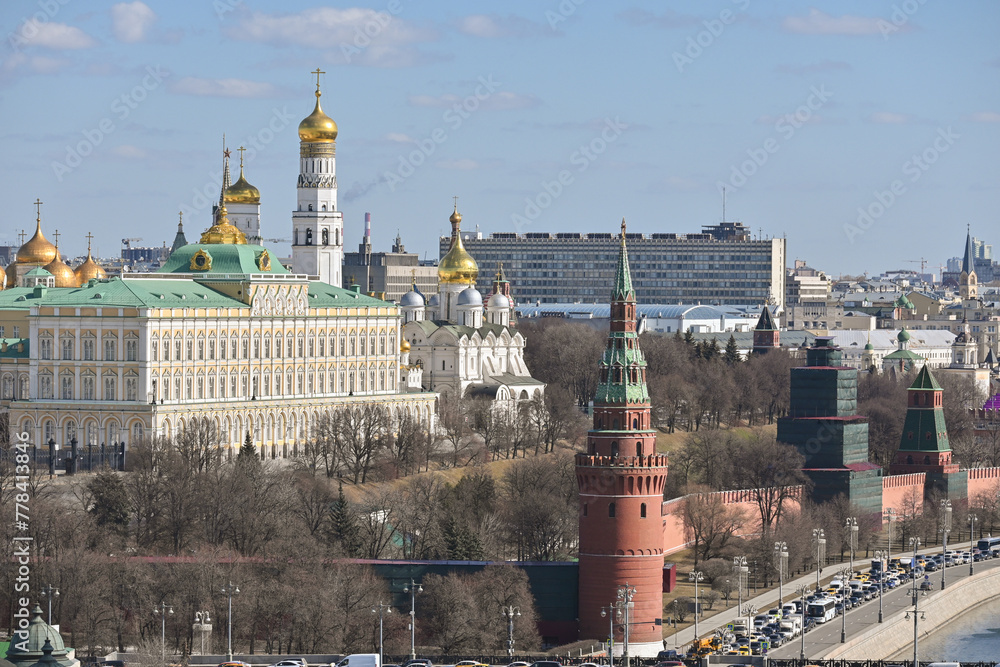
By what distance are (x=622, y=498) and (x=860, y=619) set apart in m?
11.5

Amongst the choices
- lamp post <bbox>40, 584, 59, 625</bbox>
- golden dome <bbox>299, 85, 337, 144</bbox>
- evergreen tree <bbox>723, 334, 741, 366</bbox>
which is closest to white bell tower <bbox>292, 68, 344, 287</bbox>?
golden dome <bbox>299, 85, 337, 144</bbox>

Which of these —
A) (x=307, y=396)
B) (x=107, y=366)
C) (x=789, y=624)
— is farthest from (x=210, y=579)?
(x=307, y=396)

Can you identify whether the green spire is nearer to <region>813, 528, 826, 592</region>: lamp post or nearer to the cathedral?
<region>813, 528, 826, 592</region>: lamp post

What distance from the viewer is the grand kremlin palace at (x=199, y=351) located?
132375mm

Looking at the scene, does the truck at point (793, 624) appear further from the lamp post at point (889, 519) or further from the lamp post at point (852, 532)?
the lamp post at point (889, 519)

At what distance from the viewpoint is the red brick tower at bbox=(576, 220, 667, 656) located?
10338cm

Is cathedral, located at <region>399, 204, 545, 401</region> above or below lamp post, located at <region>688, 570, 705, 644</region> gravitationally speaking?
above

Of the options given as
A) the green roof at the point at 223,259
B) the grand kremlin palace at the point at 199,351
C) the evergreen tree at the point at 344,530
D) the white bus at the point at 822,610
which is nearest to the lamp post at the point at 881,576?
the white bus at the point at 822,610

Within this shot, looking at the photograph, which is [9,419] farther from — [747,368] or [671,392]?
[747,368]

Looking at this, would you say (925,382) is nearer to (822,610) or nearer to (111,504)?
(822,610)

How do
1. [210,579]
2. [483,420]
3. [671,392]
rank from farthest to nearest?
1. [671,392]
2. [483,420]
3. [210,579]

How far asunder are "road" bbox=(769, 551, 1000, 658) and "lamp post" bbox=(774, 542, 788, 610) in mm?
2441

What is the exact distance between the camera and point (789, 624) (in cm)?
10444

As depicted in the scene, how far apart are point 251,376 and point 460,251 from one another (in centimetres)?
4550
